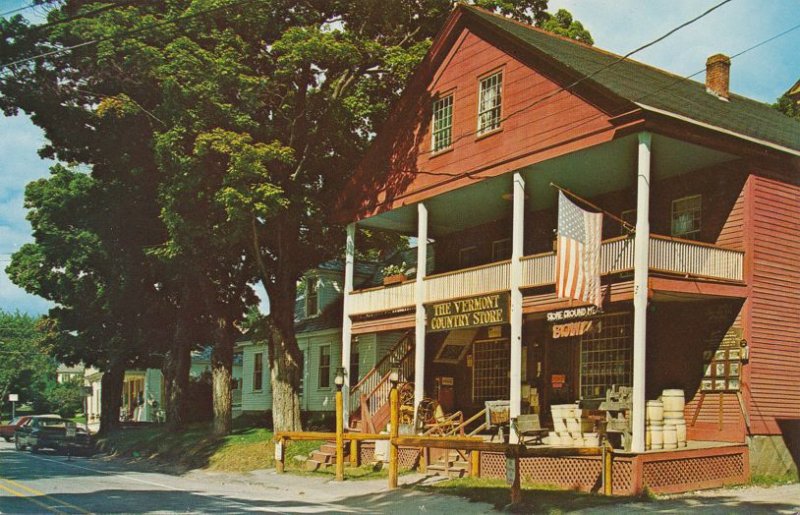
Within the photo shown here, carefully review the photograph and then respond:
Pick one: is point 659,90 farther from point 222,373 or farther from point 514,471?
point 222,373

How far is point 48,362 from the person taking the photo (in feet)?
361

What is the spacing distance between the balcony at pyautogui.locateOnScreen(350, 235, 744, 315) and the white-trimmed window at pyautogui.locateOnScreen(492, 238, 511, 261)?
11.9 feet

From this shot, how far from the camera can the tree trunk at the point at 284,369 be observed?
2880cm

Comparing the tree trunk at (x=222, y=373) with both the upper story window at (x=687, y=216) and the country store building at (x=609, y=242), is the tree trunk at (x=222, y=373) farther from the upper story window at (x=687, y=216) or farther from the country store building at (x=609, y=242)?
the upper story window at (x=687, y=216)

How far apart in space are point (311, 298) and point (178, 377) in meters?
6.72

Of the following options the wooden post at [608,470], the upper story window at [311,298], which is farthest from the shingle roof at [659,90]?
the upper story window at [311,298]

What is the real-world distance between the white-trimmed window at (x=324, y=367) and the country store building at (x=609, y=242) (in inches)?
391

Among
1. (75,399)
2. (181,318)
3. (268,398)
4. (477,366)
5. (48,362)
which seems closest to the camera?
(477,366)

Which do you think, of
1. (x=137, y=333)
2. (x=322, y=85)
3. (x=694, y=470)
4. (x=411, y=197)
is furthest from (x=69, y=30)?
(x=694, y=470)

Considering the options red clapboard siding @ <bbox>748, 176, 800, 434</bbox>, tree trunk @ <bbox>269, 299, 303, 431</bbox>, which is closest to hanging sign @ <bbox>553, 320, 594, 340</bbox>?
red clapboard siding @ <bbox>748, 176, 800, 434</bbox>

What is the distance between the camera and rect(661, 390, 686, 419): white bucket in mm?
17531

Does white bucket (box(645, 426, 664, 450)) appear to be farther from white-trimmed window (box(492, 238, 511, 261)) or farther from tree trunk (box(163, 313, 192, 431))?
tree trunk (box(163, 313, 192, 431))

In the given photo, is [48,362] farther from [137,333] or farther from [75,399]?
[137,333]

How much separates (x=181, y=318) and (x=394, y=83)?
46.8 ft
